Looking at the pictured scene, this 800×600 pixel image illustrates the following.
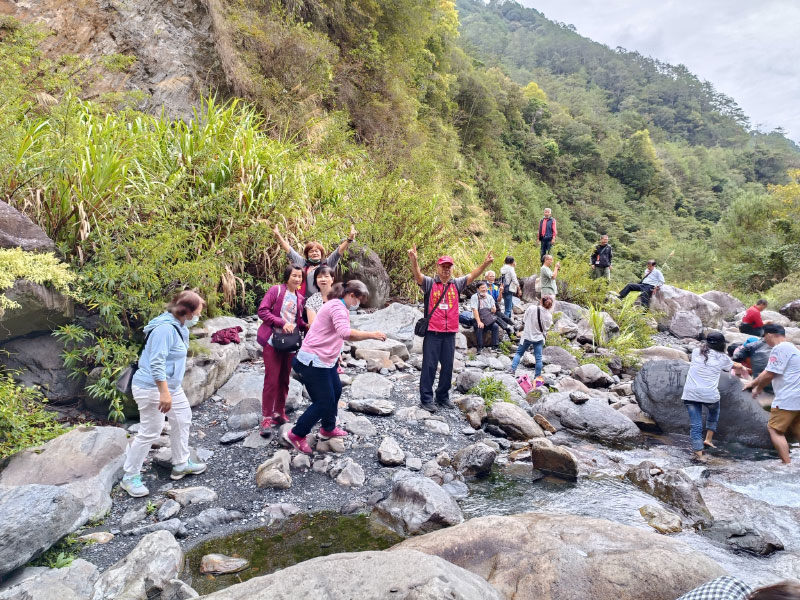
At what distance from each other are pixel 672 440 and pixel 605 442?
1.12m

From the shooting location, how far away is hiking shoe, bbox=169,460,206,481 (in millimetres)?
4039

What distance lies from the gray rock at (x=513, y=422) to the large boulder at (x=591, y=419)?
605 mm

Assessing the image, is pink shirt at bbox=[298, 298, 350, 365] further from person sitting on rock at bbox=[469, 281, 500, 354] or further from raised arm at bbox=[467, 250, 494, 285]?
person sitting on rock at bbox=[469, 281, 500, 354]

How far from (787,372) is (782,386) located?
0.62 feet

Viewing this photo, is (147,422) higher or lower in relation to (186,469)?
higher

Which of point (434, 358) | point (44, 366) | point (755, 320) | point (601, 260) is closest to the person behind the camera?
point (44, 366)

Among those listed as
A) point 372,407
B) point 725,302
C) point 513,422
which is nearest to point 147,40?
point 372,407

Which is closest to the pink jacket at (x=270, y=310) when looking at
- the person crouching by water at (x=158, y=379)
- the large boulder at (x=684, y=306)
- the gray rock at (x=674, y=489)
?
the person crouching by water at (x=158, y=379)

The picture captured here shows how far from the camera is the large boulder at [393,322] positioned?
793 cm

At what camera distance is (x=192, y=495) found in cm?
383

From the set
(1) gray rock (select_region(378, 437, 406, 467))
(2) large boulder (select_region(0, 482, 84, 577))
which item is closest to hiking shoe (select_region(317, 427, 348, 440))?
(1) gray rock (select_region(378, 437, 406, 467))

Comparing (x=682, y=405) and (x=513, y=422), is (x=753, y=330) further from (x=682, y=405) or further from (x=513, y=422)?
(x=513, y=422)

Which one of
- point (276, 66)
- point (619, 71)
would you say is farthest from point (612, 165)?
point (619, 71)

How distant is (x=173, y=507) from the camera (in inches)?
143
